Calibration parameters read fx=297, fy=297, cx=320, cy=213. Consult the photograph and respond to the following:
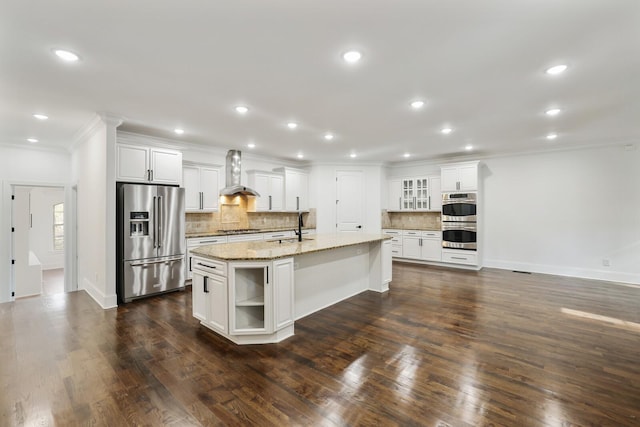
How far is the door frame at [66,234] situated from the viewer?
17.6 feet

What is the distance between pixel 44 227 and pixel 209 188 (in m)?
6.19

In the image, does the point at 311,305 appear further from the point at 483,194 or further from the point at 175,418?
the point at 483,194

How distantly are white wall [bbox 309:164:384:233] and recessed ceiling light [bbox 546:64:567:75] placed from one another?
522 cm

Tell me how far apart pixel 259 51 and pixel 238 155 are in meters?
4.13

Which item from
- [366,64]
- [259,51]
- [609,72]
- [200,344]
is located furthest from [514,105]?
[200,344]

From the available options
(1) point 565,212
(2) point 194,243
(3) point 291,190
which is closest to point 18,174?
(2) point 194,243

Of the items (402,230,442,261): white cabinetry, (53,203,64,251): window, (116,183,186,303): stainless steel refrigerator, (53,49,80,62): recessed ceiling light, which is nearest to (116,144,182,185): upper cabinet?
(116,183,186,303): stainless steel refrigerator

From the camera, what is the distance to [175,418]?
197 centimetres

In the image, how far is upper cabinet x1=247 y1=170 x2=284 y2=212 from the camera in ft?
22.4

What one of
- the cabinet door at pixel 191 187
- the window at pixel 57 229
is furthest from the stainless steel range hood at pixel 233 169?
the window at pixel 57 229

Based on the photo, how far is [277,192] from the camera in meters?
7.27

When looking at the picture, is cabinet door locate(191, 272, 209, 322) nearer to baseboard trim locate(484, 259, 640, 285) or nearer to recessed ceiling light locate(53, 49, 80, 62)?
recessed ceiling light locate(53, 49, 80, 62)

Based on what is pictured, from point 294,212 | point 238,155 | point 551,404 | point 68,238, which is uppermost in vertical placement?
point 238,155

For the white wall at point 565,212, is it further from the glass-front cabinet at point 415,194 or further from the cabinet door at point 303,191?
the cabinet door at point 303,191
